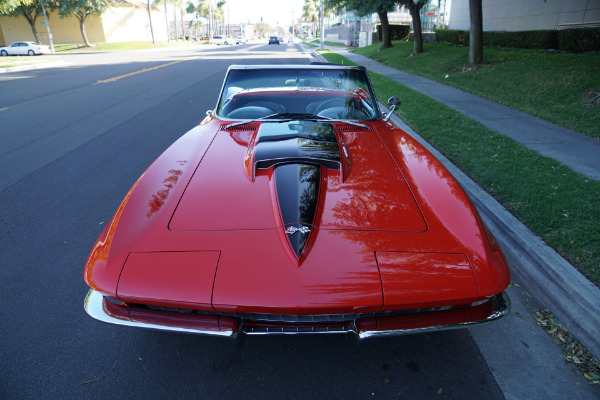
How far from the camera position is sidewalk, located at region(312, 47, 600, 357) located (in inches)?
89.7

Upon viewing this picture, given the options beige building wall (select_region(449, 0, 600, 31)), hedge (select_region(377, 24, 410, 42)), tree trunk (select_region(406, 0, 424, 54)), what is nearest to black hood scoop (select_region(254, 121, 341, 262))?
beige building wall (select_region(449, 0, 600, 31))

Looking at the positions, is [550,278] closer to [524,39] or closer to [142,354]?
[142,354]

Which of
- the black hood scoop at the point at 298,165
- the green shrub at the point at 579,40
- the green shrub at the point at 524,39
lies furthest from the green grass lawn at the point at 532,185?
the green shrub at the point at 524,39

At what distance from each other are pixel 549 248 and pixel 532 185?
1.33m

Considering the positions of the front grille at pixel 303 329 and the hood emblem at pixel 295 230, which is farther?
the hood emblem at pixel 295 230

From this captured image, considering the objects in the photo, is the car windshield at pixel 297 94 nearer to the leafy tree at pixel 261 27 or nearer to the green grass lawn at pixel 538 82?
the green grass lawn at pixel 538 82

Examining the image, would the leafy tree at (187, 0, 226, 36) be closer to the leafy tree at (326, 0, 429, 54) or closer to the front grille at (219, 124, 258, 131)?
the leafy tree at (326, 0, 429, 54)

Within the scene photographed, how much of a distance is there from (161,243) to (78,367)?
87 cm

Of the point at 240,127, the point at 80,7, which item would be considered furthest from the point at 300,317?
the point at 80,7

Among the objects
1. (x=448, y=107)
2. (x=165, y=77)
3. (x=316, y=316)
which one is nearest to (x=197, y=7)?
(x=165, y=77)

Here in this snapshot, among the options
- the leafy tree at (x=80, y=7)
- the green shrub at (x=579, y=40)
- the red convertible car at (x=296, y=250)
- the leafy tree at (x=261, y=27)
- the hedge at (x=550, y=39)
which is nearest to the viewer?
the red convertible car at (x=296, y=250)

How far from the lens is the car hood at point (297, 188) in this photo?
6.16 feet

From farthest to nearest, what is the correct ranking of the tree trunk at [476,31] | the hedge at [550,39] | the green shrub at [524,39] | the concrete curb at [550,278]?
1. the green shrub at [524,39]
2. the tree trunk at [476,31]
3. the hedge at [550,39]
4. the concrete curb at [550,278]

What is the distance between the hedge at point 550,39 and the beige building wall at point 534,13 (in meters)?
2.04
